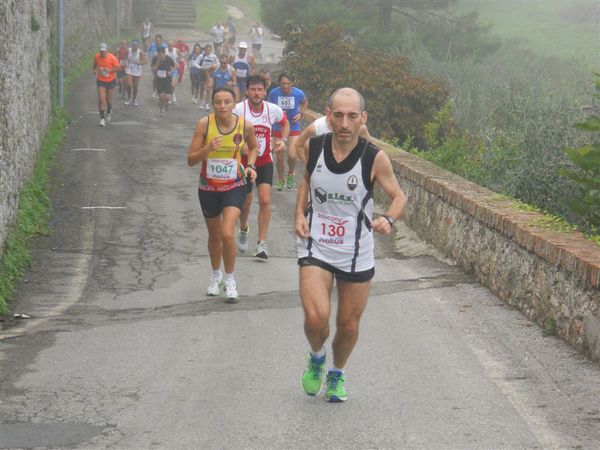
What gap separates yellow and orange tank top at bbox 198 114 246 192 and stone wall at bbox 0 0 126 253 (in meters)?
2.40

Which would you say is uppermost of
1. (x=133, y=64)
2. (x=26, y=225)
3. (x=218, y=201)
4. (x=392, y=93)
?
(x=218, y=201)

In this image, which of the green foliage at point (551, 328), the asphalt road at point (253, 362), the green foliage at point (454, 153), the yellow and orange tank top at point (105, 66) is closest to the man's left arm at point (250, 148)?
the asphalt road at point (253, 362)

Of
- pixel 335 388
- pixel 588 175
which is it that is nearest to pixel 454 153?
pixel 588 175

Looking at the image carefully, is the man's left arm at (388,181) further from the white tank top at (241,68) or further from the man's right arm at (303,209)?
the white tank top at (241,68)

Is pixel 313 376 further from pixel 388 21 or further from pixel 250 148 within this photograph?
pixel 388 21

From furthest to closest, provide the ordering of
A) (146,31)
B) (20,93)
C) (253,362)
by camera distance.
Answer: (146,31)
(20,93)
(253,362)

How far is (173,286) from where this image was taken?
40.2 ft

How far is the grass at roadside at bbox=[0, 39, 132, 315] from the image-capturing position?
39.3 ft

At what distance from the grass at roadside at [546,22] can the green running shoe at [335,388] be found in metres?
53.1

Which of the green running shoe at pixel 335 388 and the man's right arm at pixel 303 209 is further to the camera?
the green running shoe at pixel 335 388

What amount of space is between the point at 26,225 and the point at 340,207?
7969 mm

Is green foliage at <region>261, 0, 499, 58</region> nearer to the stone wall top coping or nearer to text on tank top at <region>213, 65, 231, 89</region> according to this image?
text on tank top at <region>213, 65, 231, 89</region>

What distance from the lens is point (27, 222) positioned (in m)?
14.6

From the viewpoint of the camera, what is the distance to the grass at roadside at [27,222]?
39.3ft
